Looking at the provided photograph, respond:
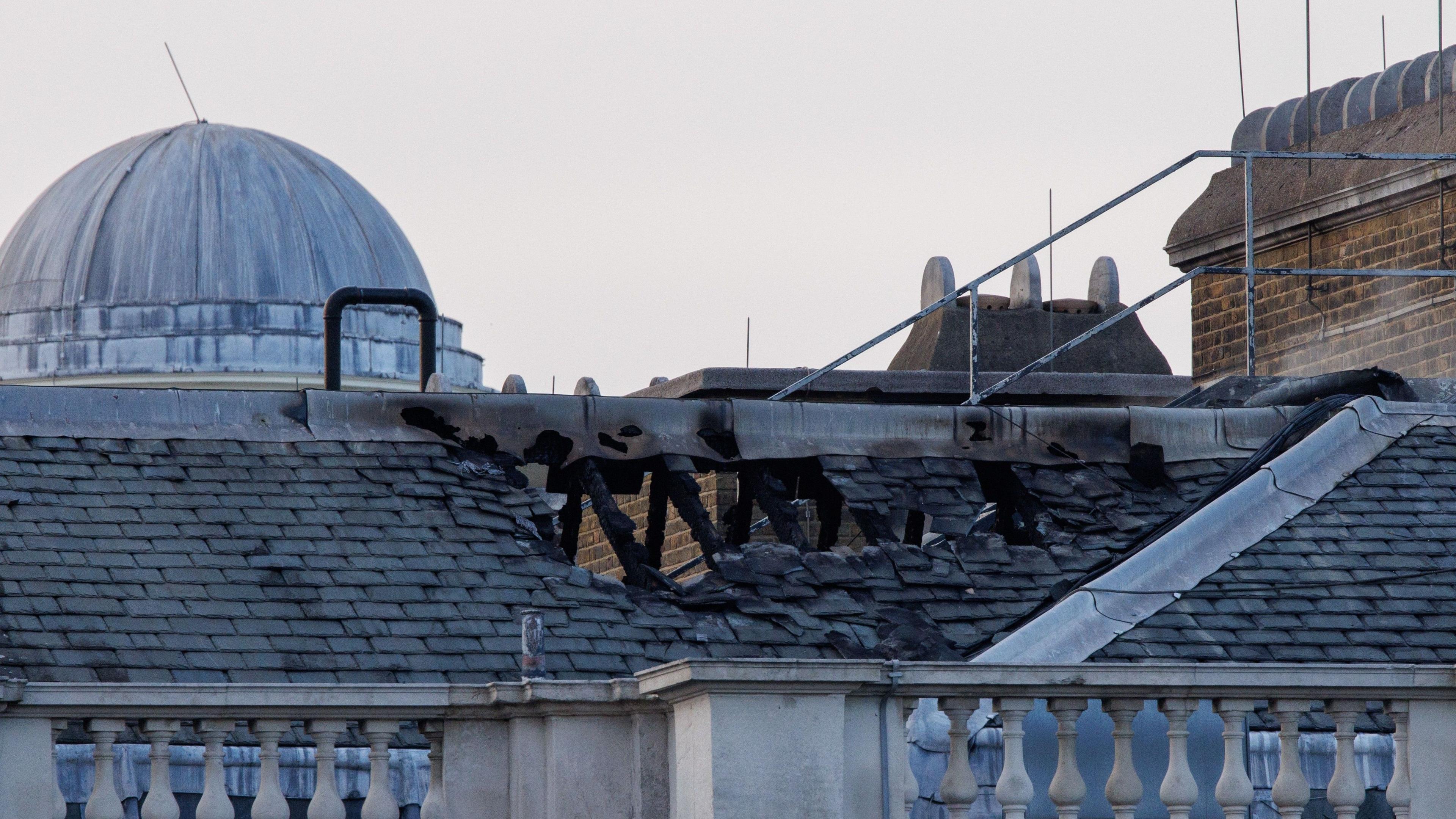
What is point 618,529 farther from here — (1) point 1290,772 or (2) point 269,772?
(1) point 1290,772

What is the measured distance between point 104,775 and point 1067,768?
2.84m

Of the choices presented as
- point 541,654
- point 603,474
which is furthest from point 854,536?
point 541,654

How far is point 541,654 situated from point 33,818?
163cm

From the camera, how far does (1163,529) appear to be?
13.6 m

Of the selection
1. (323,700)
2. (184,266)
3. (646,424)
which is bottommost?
(323,700)

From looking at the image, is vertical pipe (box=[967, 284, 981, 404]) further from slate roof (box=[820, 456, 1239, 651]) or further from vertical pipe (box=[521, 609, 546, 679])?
vertical pipe (box=[521, 609, 546, 679])

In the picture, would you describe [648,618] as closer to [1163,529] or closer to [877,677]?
[1163,529]

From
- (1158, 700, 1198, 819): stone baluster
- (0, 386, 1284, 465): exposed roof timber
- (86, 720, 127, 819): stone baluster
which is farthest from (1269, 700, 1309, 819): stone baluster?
(0, 386, 1284, 465): exposed roof timber

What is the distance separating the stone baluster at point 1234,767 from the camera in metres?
7.08

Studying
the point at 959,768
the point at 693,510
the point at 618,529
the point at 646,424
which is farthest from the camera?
the point at 646,424

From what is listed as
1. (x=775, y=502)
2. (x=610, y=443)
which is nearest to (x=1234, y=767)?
(x=775, y=502)

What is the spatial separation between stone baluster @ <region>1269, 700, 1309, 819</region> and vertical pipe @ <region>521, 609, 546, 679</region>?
2.30 metres

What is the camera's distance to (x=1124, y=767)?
7.10m

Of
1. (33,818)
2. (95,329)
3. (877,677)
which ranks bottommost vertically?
(33,818)
